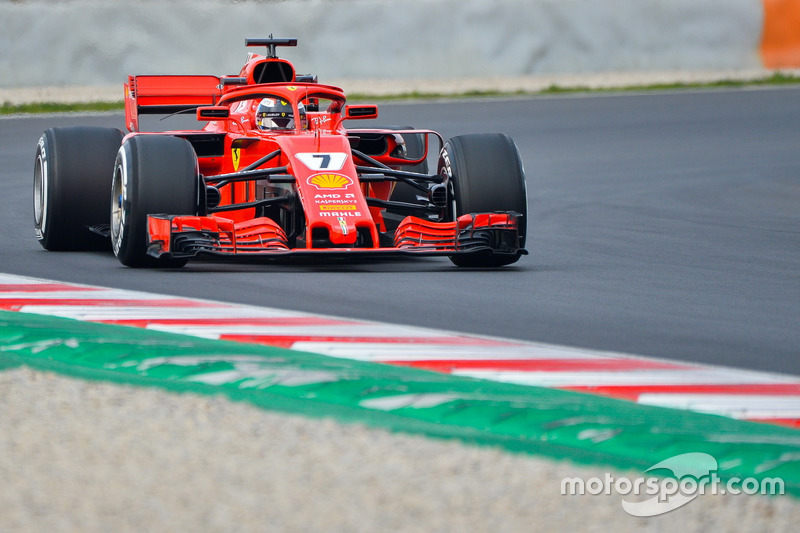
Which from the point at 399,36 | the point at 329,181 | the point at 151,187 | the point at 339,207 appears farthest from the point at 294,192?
the point at 399,36

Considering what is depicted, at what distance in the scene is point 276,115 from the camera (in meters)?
10.1

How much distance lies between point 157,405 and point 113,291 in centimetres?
261

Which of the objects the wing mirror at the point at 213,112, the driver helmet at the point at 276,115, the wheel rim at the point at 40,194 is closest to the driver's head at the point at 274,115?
the driver helmet at the point at 276,115

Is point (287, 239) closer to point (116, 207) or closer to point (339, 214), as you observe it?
point (339, 214)

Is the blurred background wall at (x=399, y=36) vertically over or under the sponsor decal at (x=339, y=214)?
over

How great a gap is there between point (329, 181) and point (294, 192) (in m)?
0.28

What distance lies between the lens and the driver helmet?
10.1m

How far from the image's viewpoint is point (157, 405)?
535cm

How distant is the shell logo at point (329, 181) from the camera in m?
8.84

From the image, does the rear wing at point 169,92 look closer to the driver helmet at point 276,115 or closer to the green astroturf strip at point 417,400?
the driver helmet at point 276,115

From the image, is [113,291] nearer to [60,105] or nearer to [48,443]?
[48,443]
